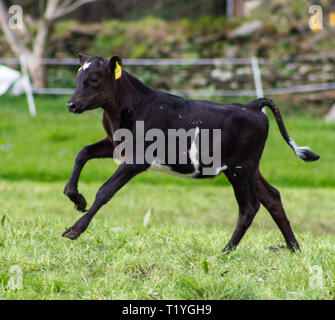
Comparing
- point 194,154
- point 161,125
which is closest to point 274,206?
point 194,154

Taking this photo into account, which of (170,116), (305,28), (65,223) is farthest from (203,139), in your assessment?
(305,28)

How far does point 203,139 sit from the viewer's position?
15.4ft

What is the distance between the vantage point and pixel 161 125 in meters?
4.66

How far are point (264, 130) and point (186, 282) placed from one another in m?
Answer: 1.56

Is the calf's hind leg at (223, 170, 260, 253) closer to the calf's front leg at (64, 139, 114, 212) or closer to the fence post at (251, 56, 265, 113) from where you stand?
the calf's front leg at (64, 139, 114, 212)

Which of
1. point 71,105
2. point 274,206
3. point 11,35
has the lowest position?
point 274,206

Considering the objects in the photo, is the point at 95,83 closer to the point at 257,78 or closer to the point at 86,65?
the point at 86,65

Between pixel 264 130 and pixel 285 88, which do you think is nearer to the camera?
pixel 264 130

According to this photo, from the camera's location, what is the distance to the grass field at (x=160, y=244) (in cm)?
395

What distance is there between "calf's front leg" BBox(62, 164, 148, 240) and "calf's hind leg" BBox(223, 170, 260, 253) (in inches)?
30.1

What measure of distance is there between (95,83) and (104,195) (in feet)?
2.64

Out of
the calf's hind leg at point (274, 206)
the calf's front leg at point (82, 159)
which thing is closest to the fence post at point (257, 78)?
the calf's hind leg at point (274, 206)

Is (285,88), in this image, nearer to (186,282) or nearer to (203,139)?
(203,139)

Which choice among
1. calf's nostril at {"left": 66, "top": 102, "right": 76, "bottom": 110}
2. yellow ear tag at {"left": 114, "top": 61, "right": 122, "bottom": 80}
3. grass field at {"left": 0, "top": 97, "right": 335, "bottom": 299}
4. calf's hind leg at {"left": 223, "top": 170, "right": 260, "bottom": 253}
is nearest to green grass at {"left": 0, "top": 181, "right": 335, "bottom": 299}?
grass field at {"left": 0, "top": 97, "right": 335, "bottom": 299}
